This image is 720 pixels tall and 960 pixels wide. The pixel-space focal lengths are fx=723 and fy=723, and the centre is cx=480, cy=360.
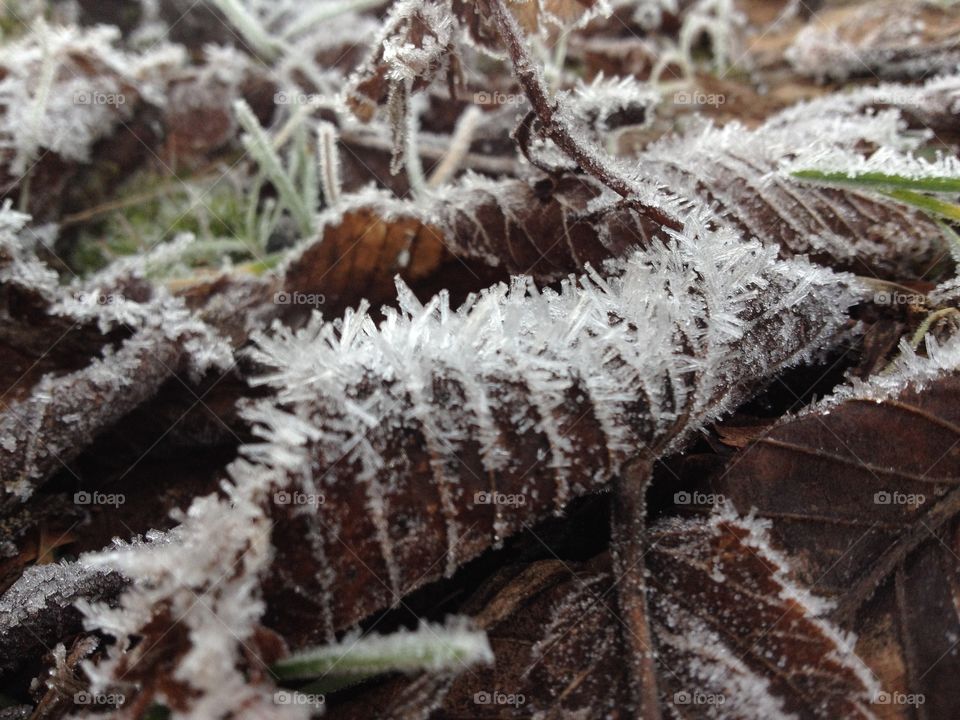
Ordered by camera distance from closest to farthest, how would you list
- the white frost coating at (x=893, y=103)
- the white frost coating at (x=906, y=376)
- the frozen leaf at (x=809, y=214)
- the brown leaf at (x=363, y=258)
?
the white frost coating at (x=906, y=376) → the frozen leaf at (x=809, y=214) → the brown leaf at (x=363, y=258) → the white frost coating at (x=893, y=103)

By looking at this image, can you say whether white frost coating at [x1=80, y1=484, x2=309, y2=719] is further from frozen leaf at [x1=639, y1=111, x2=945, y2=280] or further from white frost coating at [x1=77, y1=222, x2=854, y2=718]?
frozen leaf at [x1=639, y1=111, x2=945, y2=280]

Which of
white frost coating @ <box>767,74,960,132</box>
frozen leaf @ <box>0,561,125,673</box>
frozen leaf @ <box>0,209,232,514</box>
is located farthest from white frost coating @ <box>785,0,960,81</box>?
frozen leaf @ <box>0,561,125,673</box>

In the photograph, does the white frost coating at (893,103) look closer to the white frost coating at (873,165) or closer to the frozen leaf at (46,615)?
the white frost coating at (873,165)

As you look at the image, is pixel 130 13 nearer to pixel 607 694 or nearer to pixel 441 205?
pixel 441 205

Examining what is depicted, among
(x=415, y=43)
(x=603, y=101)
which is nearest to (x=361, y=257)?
(x=415, y=43)

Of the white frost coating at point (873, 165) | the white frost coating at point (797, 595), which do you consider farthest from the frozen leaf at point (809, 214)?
the white frost coating at point (797, 595)
